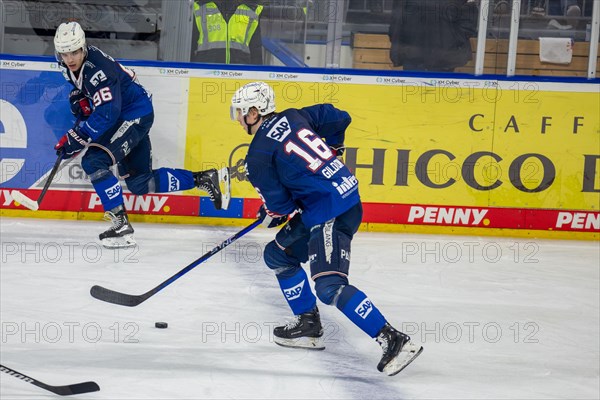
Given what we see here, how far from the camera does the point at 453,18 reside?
677cm

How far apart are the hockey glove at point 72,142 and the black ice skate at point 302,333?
2151 millimetres

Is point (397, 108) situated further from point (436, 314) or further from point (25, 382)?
point (25, 382)

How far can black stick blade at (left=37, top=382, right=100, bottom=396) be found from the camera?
11.5ft

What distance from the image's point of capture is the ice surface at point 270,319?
12.6 ft

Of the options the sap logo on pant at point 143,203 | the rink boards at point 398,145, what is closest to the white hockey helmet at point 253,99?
the rink boards at point 398,145

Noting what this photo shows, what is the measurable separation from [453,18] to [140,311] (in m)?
3.27

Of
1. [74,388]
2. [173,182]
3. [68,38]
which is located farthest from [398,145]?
→ [74,388]

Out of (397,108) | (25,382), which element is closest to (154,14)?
(397,108)

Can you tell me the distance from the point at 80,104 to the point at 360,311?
2.90 meters

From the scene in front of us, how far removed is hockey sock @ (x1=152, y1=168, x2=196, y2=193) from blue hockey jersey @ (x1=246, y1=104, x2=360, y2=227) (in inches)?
85.7

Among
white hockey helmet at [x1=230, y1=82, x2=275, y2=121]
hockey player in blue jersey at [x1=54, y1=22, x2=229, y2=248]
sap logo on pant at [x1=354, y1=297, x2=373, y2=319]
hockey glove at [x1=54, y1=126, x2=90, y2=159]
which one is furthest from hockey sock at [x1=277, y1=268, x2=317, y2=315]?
hockey glove at [x1=54, y1=126, x2=90, y2=159]

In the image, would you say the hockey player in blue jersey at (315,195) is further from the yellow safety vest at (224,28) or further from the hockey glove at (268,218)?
the yellow safety vest at (224,28)

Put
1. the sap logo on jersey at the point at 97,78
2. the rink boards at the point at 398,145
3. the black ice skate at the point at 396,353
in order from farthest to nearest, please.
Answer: the rink boards at the point at 398,145 < the sap logo on jersey at the point at 97,78 < the black ice skate at the point at 396,353

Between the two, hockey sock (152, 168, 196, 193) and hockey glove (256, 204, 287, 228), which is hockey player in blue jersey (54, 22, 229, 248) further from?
hockey glove (256, 204, 287, 228)
